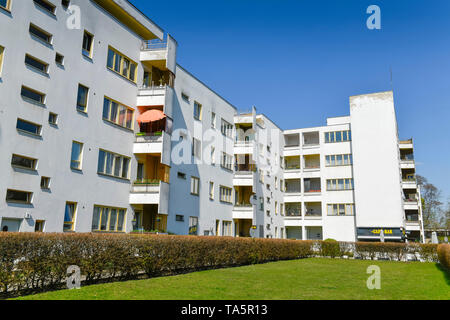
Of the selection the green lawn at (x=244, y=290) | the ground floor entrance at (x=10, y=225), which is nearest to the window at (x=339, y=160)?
the green lawn at (x=244, y=290)

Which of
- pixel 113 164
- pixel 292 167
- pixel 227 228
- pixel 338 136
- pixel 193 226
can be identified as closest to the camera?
pixel 113 164

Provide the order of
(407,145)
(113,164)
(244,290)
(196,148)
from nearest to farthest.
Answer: (244,290), (113,164), (196,148), (407,145)

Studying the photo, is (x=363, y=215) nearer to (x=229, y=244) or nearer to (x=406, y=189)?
(x=406, y=189)

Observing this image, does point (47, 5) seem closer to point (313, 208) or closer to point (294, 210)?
point (294, 210)

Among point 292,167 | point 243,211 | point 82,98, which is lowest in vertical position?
point 243,211

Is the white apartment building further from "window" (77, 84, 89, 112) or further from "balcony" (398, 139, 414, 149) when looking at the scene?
"balcony" (398, 139, 414, 149)

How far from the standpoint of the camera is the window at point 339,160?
47.1 metres

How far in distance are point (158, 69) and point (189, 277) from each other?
16772 mm

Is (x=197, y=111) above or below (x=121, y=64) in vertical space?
below

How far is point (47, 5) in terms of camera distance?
18.5 m

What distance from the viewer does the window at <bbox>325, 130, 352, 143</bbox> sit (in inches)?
1880

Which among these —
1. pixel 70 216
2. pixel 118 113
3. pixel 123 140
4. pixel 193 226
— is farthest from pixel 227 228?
pixel 70 216

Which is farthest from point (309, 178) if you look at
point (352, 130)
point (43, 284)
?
point (43, 284)

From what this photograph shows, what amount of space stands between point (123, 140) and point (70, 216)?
5.98m
